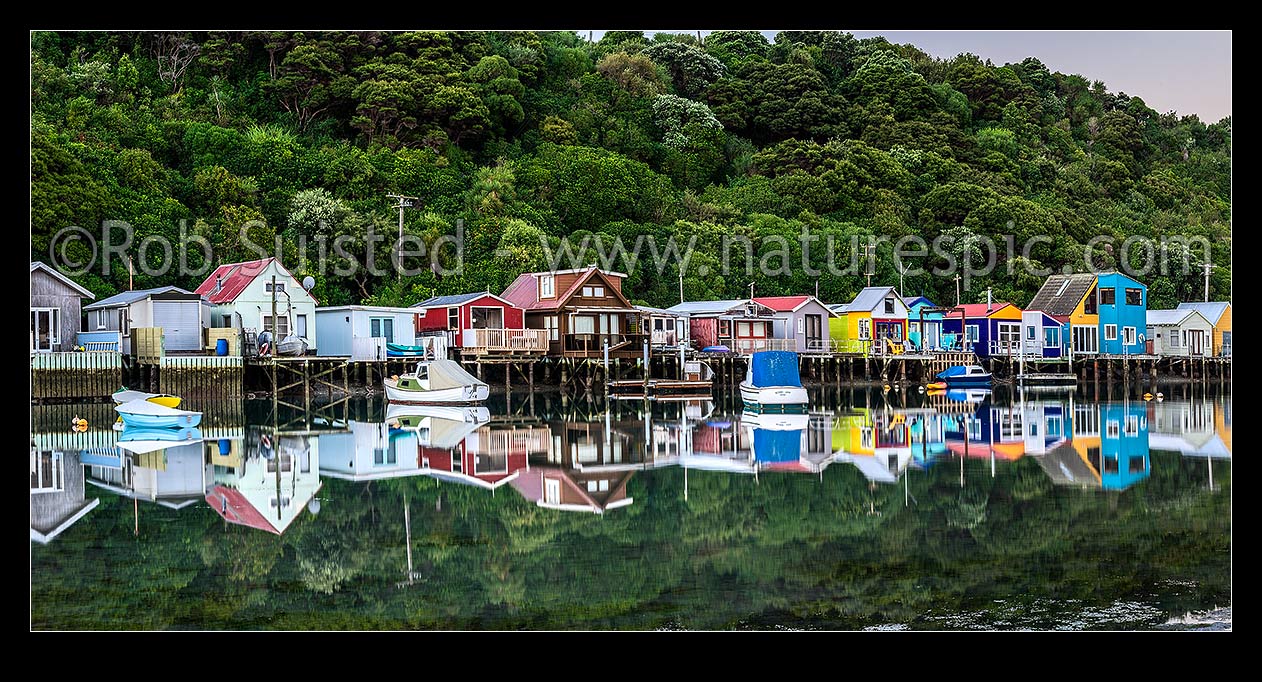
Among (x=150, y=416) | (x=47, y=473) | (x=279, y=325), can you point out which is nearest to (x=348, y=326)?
(x=279, y=325)

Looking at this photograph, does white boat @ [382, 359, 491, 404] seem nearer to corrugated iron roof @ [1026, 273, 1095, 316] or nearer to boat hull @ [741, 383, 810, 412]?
boat hull @ [741, 383, 810, 412]

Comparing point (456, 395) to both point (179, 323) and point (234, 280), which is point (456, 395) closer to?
point (179, 323)

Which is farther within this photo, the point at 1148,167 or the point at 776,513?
the point at 1148,167

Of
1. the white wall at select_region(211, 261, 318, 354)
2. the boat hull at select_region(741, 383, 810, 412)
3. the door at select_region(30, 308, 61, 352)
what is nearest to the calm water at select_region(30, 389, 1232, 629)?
the boat hull at select_region(741, 383, 810, 412)
